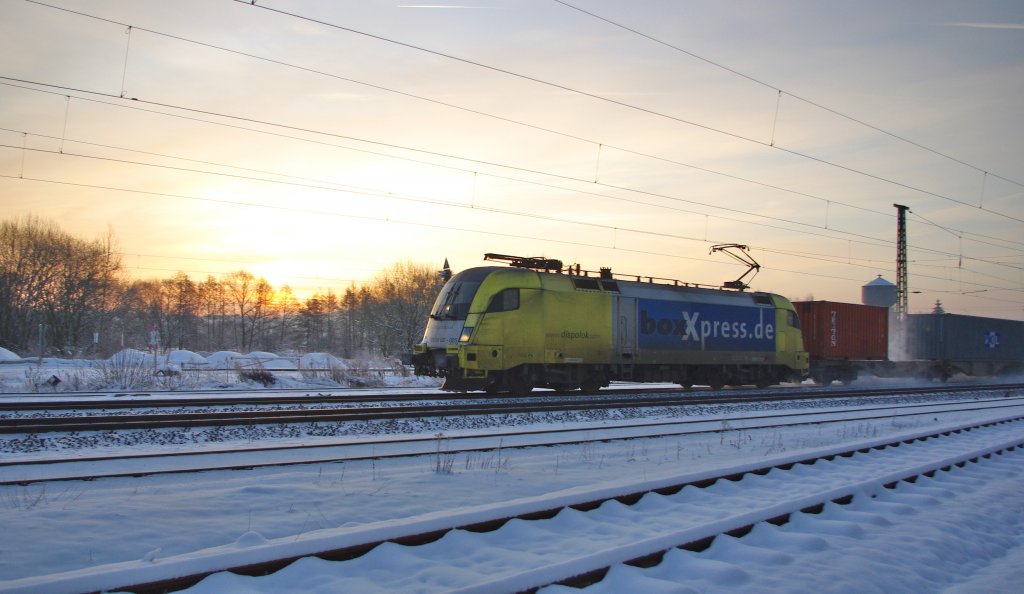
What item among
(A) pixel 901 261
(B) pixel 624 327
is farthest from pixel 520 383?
(A) pixel 901 261

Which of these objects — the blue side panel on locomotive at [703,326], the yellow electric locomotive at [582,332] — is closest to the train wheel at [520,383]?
the yellow electric locomotive at [582,332]

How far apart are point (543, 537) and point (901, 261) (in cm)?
4395

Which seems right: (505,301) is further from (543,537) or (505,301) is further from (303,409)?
(543,537)

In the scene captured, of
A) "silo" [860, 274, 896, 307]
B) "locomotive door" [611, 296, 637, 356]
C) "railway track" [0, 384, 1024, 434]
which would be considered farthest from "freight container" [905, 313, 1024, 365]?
"locomotive door" [611, 296, 637, 356]

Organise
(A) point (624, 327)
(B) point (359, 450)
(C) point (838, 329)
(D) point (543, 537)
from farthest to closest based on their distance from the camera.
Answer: (C) point (838, 329)
(A) point (624, 327)
(B) point (359, 450)
(D) point (543, 537)

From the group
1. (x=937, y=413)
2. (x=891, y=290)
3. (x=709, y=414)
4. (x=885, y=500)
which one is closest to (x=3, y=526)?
(x=885, y=500)

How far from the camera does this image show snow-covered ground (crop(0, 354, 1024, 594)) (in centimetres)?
449

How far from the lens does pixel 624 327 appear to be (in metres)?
21.0

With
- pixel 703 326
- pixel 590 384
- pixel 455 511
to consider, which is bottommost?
pixel 455 511

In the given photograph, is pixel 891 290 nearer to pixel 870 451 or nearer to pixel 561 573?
pixel 870 451

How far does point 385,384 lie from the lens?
26500 mm

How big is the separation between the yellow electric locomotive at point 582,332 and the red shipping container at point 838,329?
4768mm

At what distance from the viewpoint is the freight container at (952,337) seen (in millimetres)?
35969

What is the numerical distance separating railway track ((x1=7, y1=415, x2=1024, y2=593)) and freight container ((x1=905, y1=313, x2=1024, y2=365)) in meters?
31.7
